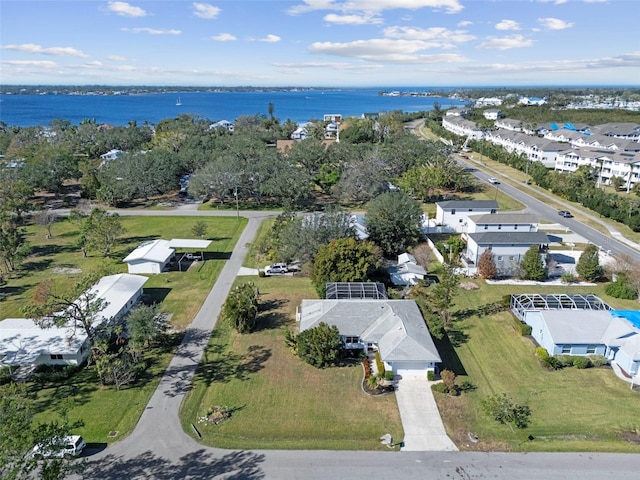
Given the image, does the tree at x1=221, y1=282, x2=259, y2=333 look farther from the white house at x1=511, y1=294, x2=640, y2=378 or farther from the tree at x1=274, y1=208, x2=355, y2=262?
the white house at x1=511, y1=294, x2=640, y2=378

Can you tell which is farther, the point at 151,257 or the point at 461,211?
the point at 461,211

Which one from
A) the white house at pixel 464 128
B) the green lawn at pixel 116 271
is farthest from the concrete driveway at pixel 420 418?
the white house at pixel 464 128

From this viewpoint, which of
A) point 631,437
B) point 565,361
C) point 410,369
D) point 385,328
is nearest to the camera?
point 631,437

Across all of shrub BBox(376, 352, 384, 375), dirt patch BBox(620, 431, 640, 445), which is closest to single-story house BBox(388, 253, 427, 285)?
shrub BBox(376, 352, 384, 375)

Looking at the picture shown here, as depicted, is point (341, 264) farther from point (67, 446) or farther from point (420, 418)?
point (67, 446)

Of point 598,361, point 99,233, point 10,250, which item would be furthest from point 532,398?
point 10,250

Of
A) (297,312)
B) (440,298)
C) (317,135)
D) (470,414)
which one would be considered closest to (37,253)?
(297,312)

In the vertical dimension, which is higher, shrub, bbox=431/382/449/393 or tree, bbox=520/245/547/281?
tree, bbox=520/245/547/281
